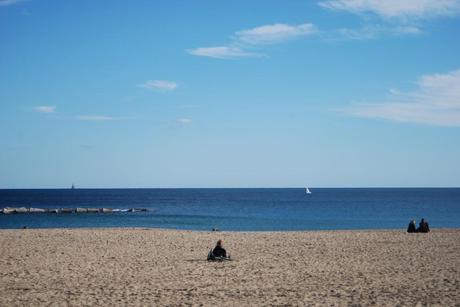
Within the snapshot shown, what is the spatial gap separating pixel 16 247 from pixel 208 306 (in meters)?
15.1

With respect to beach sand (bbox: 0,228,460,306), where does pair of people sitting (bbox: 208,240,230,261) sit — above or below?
above

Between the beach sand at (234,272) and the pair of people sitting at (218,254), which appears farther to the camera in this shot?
the pair of people sitting at (218,254)

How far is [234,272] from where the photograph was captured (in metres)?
17.0

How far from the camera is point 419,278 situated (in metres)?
15.5

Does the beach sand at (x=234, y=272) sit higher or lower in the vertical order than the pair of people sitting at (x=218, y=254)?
lower

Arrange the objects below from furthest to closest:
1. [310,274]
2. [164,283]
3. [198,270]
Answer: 1. [198,270]
2. [310,274]
3. [164,283]

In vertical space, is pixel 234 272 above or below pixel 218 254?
below

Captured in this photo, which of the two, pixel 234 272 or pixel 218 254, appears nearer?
pixel 234 272

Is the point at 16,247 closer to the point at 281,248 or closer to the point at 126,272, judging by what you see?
the point at 126,272

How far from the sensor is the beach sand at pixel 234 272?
42.1 ft

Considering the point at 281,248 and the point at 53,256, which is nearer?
the point at 53,256

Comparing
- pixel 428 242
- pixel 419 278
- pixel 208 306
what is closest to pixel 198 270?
pixel 208 306

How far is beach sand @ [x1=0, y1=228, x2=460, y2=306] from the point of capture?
12.8 m

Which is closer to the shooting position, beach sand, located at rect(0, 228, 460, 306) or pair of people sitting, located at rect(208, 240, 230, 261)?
beach sand, located at rect(0, 228, 460, 306)
